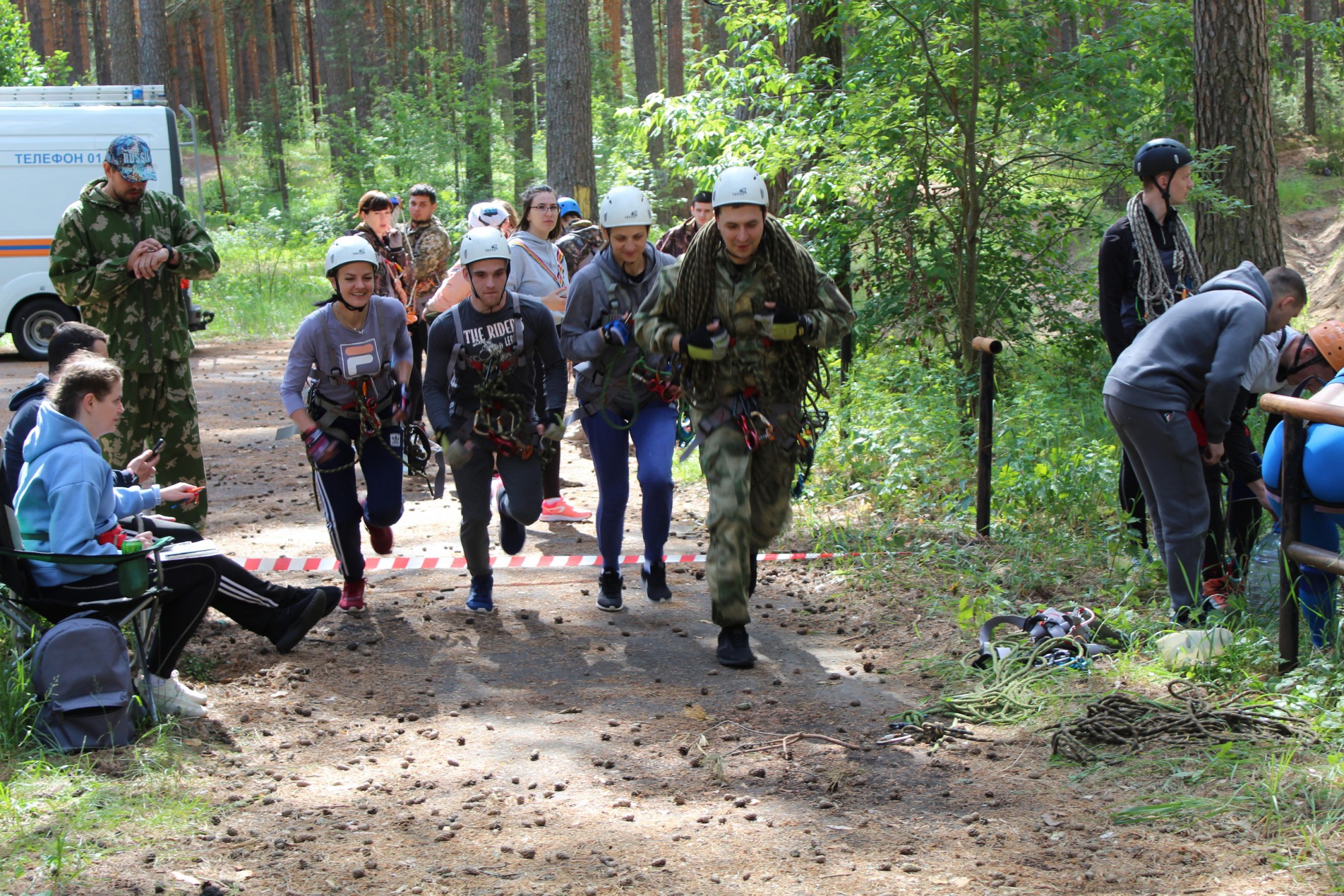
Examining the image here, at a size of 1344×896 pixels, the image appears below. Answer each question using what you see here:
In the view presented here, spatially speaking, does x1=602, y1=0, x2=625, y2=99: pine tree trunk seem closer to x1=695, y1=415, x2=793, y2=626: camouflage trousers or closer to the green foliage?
the green foliage

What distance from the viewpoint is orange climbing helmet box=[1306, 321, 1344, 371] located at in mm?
5371

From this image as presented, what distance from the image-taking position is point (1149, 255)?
618cm

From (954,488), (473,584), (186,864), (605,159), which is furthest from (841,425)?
(605,159)

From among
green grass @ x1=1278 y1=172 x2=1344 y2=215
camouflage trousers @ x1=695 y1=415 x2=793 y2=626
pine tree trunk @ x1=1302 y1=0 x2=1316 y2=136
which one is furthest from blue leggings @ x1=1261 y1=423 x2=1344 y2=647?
pine tree trunk @ x1=1302 y1=0 x2=1316 y2=136

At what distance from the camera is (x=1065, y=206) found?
9328 mm

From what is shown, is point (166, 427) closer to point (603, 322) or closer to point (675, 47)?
point (603, 322)

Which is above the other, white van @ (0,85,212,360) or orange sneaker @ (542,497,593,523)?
white van @ (0,85,212,360)

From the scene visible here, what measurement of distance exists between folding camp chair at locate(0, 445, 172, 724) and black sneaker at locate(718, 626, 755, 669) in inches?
95.8

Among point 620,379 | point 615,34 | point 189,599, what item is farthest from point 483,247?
point 615,34

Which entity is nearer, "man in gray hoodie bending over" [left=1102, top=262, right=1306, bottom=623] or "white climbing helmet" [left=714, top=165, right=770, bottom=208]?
"man in gray hoodie bending over" [left=1102, top=262, right=1306, bottom=623]

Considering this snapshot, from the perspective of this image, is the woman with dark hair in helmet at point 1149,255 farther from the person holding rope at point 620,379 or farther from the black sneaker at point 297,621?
the black sneaker at point 297,621

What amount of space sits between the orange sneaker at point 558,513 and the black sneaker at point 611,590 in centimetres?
211

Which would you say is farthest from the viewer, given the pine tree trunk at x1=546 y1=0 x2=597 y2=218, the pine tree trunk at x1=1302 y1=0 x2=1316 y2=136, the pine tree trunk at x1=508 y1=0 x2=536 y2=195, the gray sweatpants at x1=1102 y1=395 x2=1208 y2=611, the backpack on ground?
the pine tree trunk at x1=1302 y1=0 x2=1316 y2=136

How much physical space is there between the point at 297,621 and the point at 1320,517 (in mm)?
4454
